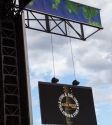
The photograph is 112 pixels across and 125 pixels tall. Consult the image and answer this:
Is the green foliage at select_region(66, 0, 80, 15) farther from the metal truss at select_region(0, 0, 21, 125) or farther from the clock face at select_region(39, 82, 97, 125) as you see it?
the clock face at select_region(39, 82, 97, 125)

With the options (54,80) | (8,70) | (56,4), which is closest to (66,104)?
(54,80)

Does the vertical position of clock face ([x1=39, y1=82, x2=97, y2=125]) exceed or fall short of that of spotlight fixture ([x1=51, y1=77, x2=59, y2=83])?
it falls short

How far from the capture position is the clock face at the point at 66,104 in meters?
13.9

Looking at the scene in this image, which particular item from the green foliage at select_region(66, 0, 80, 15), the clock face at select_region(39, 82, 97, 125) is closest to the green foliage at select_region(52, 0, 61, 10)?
the green foliage at select_region(66, 0, 80, 15)

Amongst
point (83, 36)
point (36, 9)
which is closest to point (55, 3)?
point (36, 9)

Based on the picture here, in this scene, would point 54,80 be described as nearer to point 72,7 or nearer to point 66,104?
point 66,104

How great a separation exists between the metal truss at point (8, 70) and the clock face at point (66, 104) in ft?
3.87

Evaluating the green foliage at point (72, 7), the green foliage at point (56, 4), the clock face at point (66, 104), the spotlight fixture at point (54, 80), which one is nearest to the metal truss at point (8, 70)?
the clock face at point (66, 104)

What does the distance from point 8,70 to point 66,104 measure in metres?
2.94

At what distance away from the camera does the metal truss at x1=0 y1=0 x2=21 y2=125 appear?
41.9ft

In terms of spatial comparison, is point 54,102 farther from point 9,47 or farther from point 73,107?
point 9,47

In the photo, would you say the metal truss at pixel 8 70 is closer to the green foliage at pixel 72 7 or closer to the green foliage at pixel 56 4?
the green foliage at pixel 56 4

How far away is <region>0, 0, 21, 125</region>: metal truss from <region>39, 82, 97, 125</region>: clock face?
1179 millimetres

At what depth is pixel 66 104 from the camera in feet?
47.9
